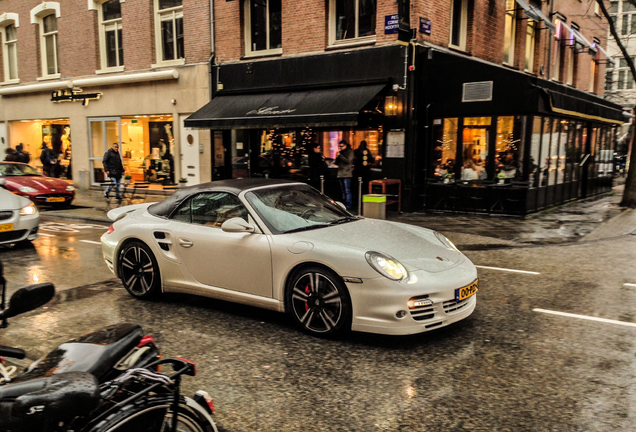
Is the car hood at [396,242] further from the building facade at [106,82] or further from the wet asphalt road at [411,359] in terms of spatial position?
the building facade at [106,82]

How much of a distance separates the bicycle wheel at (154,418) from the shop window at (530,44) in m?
20.9

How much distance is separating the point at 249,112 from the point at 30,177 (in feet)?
22.3

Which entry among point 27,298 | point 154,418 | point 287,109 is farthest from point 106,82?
point 154,418

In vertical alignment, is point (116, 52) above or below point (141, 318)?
above

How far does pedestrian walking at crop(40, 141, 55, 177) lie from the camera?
2283cm

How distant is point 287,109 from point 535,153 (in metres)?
7.10

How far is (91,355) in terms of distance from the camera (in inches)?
87.6

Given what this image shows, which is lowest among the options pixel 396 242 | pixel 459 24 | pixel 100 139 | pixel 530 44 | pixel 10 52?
pixel 396 242

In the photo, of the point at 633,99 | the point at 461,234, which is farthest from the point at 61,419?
the point at 633,99

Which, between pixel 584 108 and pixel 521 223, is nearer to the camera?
pixel 521 223

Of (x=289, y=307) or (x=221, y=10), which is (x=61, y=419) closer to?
(x=289, y=307)

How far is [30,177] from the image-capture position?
1501 centimetres

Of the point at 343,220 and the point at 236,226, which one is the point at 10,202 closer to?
the point at 236,226

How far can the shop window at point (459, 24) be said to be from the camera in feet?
51.4
